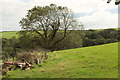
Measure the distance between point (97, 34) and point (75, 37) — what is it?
27.9 m

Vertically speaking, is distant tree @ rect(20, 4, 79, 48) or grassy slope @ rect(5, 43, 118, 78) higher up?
distant tree @ rect(20, 4, 79, 48)

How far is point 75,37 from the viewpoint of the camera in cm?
3256

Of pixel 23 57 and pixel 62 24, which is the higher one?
pixel 62 24

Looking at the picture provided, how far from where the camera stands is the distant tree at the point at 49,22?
30312 mm

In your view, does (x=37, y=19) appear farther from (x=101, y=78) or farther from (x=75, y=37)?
(x=101, y=78)

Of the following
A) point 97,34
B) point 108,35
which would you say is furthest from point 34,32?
point 108,35

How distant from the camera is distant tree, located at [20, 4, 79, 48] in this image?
99.5 ft

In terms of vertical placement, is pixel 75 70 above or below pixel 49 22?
below

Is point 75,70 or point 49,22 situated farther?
point 49,22

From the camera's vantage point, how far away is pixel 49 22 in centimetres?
3083

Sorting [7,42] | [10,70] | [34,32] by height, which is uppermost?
[34,32]

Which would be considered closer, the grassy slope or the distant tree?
the grassy slope

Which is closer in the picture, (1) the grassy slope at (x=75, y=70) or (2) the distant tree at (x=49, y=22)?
(1) the grassy slope at (x=75, y=70)

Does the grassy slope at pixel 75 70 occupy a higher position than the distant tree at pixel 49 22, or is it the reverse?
the distant tree at pixel 49 22
